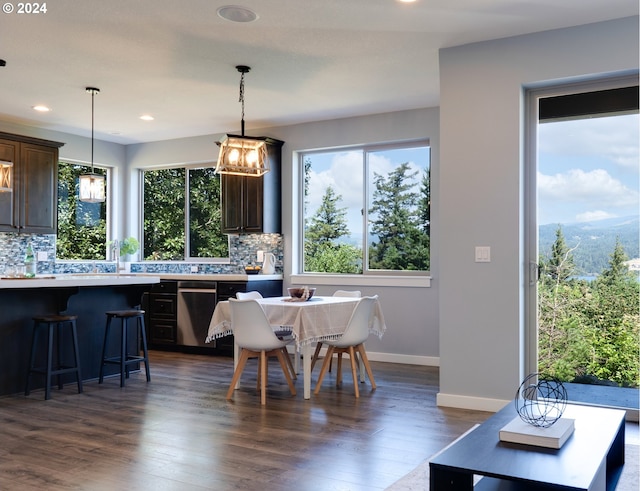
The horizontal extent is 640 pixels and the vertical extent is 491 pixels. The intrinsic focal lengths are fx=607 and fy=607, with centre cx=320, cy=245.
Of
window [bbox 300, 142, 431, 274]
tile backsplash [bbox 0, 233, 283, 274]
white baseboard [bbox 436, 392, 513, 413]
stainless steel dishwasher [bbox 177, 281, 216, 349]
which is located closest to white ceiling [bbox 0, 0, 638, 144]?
window [bbox 300, 142, 431, 274]

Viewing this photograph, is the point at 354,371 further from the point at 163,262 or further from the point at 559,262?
the point at 163,262

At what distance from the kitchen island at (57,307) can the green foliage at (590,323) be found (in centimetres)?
355

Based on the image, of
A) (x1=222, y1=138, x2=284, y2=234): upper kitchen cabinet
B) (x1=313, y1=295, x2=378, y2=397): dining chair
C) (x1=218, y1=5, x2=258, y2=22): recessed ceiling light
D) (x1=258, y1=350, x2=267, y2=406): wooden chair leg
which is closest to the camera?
(x1=218, y1=5, x2=258, y2=22): recessed ceiling light

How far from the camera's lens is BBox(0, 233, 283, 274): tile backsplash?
7.17 meters

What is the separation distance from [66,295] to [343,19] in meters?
3.20

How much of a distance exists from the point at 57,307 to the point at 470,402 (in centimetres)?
348

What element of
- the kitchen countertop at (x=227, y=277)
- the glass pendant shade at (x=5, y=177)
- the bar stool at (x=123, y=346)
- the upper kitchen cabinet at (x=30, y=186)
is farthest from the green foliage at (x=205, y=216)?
the glass pendant shade at (x=5, y=177)

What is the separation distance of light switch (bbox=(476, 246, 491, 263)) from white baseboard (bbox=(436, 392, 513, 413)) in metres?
1.00

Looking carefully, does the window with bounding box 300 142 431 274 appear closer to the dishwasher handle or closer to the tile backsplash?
the tile backsplash

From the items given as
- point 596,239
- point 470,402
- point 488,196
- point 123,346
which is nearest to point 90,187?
point 123,346

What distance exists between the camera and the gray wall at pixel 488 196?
4285 mm

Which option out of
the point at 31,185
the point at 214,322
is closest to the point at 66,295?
the point at 214,322

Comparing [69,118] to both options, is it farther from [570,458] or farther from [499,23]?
[570,458]

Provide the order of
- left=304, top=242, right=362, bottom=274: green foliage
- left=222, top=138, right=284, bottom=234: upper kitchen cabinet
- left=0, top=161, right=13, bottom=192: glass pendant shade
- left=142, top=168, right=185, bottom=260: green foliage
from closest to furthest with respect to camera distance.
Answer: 1. left=0, top=161, right=13, bottom=192: glass pendant shade
2. left=304, top=242, right=362, bottom=274: green foliage
3. left=222, top=138, right=284, bottom=234: upper kitchen cabinet
4. left=142, top=168, right=185, bottom=260: green foliage
